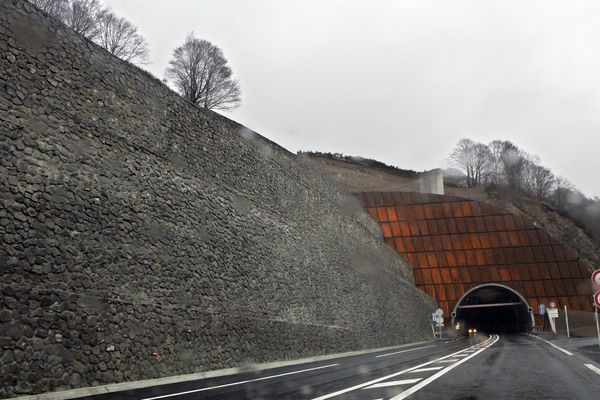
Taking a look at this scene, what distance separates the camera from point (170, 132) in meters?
20.5

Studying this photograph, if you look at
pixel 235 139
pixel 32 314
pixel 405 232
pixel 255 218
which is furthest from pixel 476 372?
pixel 405 232

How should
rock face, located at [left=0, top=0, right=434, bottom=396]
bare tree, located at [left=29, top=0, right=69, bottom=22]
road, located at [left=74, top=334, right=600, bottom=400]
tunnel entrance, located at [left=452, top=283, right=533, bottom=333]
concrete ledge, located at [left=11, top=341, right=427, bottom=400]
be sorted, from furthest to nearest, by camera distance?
tunnel entrance, located at [left=452, top=283, right=533, bottom=333] → bare tree, located at [left=29, top=0, right=69, bottom=22] → rock face, located at [left=0, top=0, right=434, bottom=396] → concrete ledge, located at [left=11, top=341, right=427, bottom=400] → road, located at [left=74, top=334, right=600, bottom=400]

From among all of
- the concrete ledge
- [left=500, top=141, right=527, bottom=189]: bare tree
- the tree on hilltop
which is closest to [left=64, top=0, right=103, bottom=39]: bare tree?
the tree on hilltop

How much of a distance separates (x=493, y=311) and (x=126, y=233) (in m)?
67.6

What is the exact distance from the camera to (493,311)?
243 ft

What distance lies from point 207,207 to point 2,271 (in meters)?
9.78

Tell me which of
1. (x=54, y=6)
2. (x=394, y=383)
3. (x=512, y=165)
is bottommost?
(x=394, y=383)

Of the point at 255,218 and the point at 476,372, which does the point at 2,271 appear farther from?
the point at 255,218

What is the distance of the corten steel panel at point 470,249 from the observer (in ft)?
181

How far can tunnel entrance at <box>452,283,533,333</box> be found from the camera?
57.3 m

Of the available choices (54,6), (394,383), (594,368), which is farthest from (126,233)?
(54,6)

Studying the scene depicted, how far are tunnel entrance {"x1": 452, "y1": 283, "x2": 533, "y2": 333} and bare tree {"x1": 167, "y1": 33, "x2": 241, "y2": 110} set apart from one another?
31.8 metres

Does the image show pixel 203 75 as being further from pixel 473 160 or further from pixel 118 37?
pixel 473 160

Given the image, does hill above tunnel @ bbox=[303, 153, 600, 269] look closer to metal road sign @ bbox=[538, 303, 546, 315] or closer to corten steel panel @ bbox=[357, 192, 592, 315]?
corten steel panel @ bbox=[357, 192, 592, 315]
